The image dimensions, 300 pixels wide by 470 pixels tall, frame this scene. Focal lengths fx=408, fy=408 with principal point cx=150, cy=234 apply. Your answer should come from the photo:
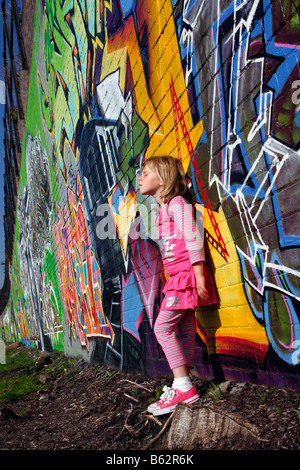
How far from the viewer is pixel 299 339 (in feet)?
6.25

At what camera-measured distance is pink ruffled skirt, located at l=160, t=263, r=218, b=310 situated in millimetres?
2490

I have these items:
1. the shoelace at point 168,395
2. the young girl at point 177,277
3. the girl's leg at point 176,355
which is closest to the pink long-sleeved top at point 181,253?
the young girl at point 177,277

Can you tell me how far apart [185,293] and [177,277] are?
12 cm

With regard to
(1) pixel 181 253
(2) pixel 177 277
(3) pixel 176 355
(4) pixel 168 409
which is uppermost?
(1) pixel 181 253

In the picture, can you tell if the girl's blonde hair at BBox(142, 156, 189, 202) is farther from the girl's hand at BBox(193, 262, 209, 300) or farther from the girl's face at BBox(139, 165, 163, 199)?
the girl's hand at BBox(193, 262, 209, 300)

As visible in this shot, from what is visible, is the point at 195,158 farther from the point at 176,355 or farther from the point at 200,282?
the point at 176,355

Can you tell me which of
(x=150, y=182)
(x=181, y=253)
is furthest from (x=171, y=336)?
(x=150, y=182)

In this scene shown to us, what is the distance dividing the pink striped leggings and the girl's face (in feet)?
2.74

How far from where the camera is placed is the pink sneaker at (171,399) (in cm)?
236

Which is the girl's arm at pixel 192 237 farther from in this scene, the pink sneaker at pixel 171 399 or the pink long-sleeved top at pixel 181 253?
the pink sneaker at pixel 171 399

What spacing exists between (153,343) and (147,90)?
2.23 meters

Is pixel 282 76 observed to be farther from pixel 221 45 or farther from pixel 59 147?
pixel 59 147

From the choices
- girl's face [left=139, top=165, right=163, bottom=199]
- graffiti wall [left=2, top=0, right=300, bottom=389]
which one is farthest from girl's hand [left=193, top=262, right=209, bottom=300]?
girl's face [left=139, top=165, right=163, bottom=199]

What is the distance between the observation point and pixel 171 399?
7.81 feet
